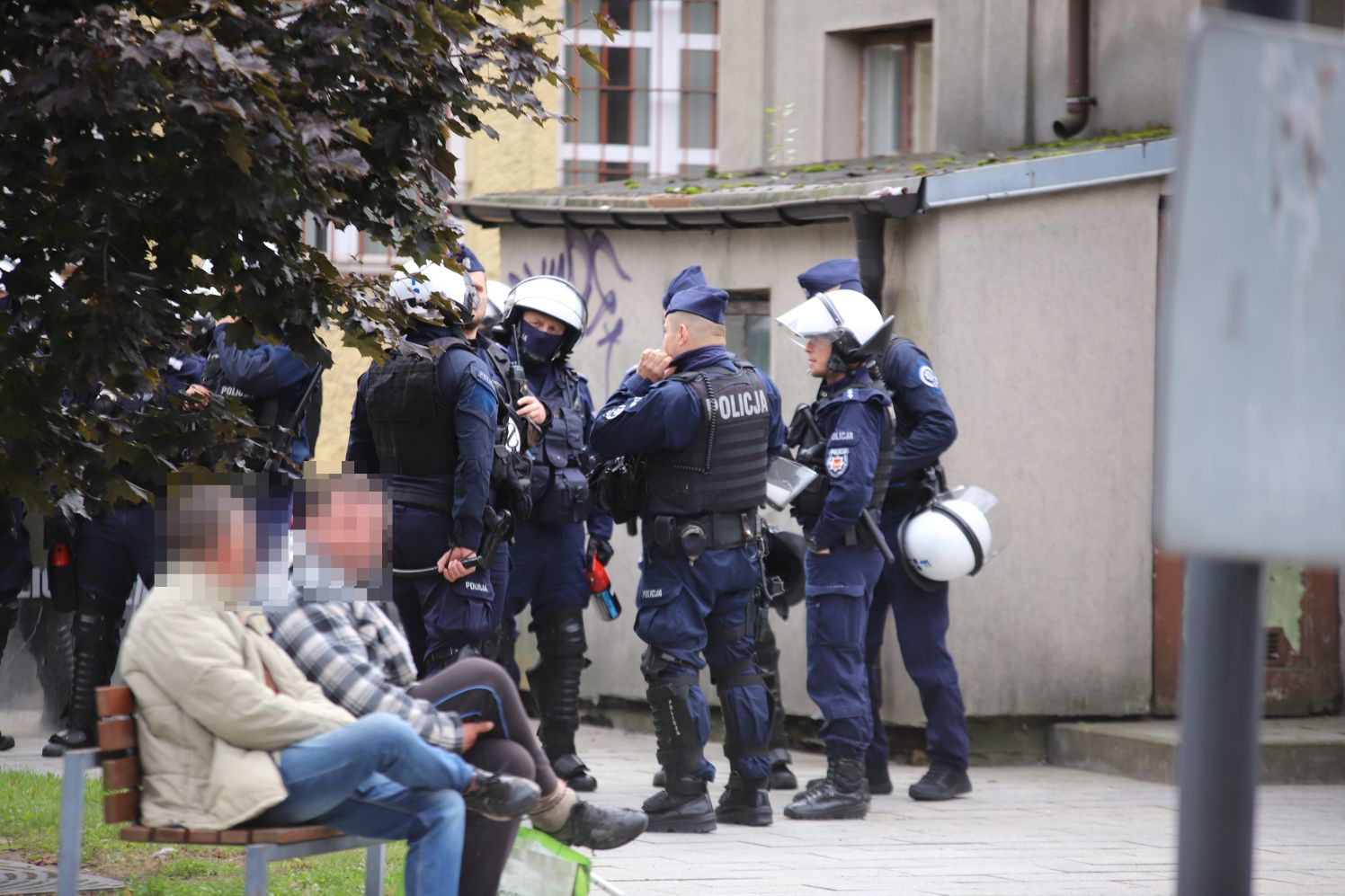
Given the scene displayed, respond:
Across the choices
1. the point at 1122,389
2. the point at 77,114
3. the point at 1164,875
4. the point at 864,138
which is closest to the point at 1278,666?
the point at 1122,389

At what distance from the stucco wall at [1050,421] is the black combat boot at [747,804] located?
1.97 meters

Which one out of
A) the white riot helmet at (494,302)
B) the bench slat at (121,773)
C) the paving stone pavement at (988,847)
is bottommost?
the paving stone pavement at (988,847)

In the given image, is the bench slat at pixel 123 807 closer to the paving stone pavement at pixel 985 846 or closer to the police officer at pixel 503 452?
the paving stone pavement at pixel 985 846

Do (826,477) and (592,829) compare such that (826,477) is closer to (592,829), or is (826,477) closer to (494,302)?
(494,302)

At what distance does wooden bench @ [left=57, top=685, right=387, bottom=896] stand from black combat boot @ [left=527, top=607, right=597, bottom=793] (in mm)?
3913

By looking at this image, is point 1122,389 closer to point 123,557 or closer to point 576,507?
point 576,507

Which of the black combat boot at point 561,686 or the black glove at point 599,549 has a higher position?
the black glove at point 599,549

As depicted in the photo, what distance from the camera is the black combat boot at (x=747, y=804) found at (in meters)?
7.57

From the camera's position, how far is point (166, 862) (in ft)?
20.8

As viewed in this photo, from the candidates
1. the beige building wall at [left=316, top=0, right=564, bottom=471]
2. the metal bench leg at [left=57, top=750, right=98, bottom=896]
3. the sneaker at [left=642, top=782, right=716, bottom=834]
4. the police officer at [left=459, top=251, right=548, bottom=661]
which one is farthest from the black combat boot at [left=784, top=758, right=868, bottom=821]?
the beige building wall at [left=316, top=0, right=564, bottom=471]

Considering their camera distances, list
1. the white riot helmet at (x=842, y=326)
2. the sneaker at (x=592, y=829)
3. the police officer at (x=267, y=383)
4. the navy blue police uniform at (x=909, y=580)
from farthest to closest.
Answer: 1. the police officer at (x=267, y=383)
2. the navy blue police uniform at (x=909, y=580)
3. the white riot helmet at (x=842, y=326)
4. the sneaker at (x=592, y=829)

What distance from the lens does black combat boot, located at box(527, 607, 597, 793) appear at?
8.40 m

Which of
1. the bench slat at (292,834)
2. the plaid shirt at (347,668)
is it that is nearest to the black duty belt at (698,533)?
the plaid shirt at (347,668)

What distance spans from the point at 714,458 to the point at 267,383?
87.4 inches
